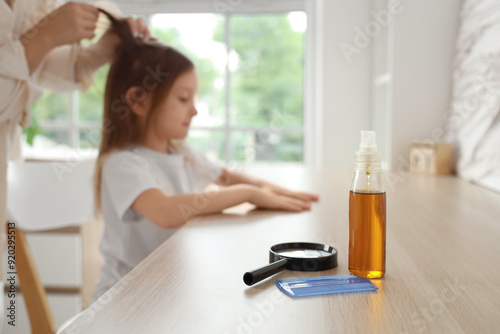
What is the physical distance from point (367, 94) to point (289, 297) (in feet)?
7.79

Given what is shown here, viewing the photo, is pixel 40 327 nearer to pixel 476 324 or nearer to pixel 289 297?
pixel 289 297

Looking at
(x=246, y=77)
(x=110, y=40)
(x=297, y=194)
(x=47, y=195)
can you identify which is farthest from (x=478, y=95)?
(x=246, y=77)

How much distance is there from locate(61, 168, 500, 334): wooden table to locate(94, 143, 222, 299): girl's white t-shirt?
22 centimetres

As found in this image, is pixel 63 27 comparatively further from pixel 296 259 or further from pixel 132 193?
pixel 296 259

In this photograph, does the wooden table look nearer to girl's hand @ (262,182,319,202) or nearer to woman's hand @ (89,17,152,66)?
girl's hand @ (262,182,319,202)

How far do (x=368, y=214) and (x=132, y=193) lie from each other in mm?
633

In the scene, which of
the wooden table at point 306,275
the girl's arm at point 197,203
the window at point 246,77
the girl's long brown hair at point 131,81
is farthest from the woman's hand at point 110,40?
the window at point 246,77

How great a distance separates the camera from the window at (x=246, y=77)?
3.59 meters

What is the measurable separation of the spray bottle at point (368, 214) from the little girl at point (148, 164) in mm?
474

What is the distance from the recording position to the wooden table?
18.8 inches

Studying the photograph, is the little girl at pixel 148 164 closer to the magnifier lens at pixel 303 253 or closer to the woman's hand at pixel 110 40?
the woman's hand at pixel 110 40

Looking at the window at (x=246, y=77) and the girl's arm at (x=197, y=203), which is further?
the window at (x=246, y=77)

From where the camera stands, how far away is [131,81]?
1.40m

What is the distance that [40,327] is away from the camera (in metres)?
1.72
